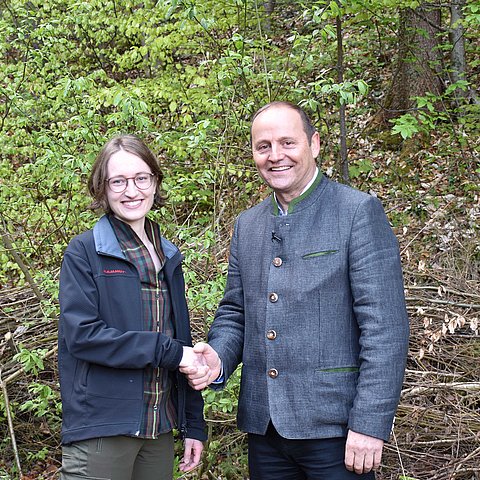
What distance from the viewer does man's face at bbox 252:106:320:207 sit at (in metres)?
2.86

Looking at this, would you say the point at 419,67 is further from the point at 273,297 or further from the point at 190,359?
the point at 190,359

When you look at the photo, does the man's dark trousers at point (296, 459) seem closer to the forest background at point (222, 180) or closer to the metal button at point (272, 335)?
the metal button at point (272, 335)

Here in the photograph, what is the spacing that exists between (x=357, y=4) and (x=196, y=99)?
2.09 meters

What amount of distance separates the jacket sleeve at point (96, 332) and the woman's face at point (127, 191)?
241mm

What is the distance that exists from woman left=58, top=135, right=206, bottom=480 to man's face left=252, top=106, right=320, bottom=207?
499 millimetres

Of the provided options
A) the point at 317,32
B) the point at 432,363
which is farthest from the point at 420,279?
the point at 317,32

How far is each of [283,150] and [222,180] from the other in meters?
1.81

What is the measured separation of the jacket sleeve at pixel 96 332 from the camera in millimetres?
2623

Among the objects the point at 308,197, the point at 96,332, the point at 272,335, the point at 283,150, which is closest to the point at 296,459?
the point at 272,335

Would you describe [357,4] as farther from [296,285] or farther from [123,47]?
[123,47]

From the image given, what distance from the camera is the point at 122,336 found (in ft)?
8.65

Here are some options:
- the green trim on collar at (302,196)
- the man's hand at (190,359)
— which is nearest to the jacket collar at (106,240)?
the man's hand at (190,359)

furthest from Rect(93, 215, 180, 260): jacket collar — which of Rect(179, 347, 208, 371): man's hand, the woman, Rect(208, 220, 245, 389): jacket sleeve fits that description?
Rect(208, 220, 245, 389): jacket sleeve

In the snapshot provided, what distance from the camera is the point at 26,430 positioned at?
223 inches
